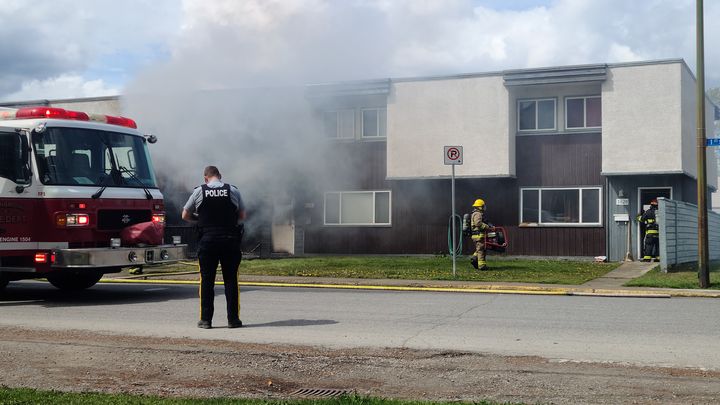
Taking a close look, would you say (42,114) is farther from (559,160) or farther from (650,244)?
(650,244)

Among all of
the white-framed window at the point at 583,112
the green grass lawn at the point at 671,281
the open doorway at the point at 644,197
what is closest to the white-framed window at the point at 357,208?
the white-framed window at the point at 583,112

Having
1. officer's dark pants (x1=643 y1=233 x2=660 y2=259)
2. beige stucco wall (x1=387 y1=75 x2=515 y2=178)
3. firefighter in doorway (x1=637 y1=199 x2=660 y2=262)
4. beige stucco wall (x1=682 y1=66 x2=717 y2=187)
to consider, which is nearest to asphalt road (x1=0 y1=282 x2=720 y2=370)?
firefighter in doorway (x1=637 y1=199 x2=660 y2=262)

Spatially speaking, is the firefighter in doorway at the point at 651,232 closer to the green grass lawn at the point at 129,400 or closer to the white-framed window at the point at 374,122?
the white-framed window at the point at 374,122

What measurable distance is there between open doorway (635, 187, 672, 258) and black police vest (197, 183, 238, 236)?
51.3ft

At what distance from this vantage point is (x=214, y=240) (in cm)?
934

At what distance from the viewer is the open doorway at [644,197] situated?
22.2m

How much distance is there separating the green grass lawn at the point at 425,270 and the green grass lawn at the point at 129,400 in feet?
33.2

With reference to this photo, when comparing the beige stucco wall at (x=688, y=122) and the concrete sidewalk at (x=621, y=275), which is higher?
the beige stucco wall at (x=688, y=122)

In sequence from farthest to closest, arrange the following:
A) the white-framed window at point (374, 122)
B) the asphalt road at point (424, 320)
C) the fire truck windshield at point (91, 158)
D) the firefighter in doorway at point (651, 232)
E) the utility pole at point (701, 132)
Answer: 1. the white-framed window at point (374, 122)
2. the firefighter in doorway at point (651, 232)
3. the utility pole at point (701, 132)
4. the fire truck windshield at point (91, 158)
5. the asphalt road at point (424, 320)

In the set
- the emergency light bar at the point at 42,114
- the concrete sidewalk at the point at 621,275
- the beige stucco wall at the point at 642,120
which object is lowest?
the concrete sidewalk at the point at 621,275

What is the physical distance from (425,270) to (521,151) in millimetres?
7141

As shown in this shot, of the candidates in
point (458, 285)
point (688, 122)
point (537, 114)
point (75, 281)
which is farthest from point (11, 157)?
point (688, 122)

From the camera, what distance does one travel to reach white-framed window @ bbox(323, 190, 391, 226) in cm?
2472

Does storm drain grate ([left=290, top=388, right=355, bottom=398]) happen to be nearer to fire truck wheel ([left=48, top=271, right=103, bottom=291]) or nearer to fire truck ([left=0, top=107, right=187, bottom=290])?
fire truck ([left=0, top=107, right=187, bottom=290])
